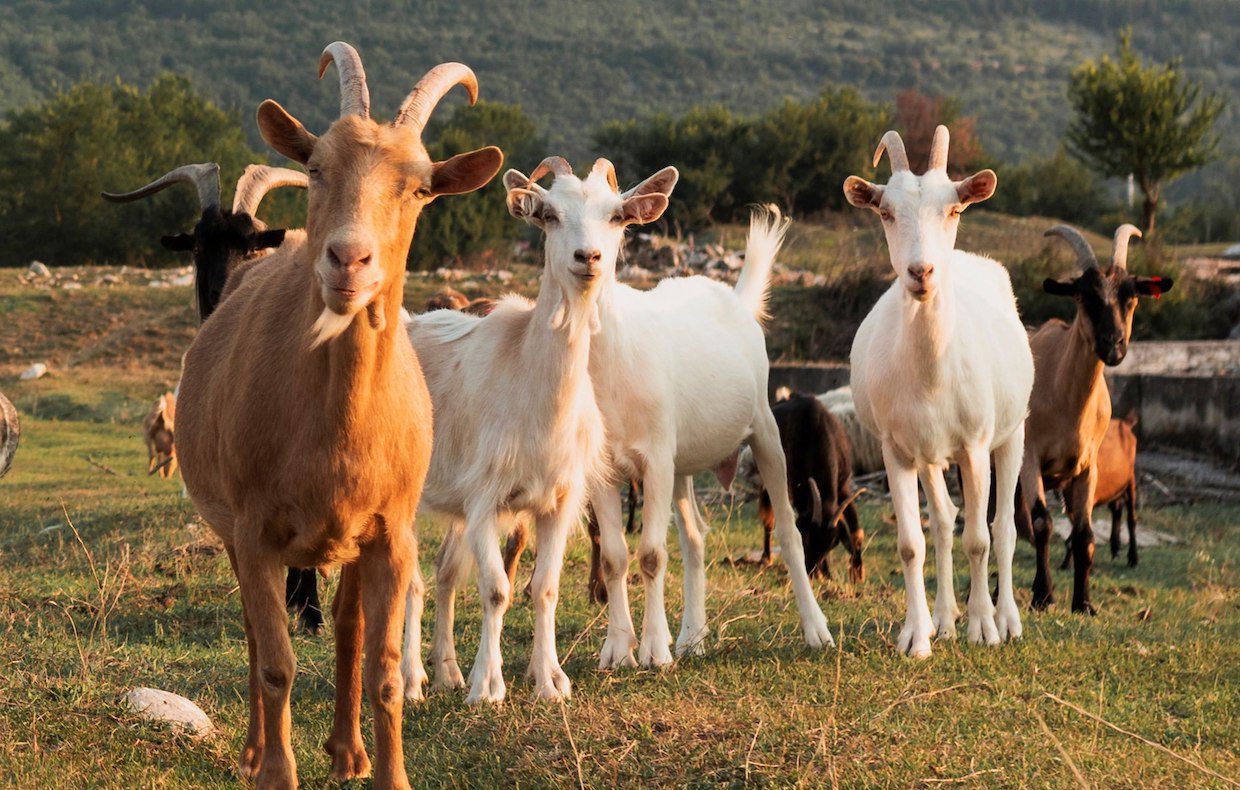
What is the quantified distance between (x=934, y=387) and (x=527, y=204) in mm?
2302

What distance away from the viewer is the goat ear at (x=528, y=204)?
21.0ft

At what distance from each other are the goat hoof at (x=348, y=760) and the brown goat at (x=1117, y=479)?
704 cm

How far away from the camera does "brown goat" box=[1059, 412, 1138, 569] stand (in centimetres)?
1094

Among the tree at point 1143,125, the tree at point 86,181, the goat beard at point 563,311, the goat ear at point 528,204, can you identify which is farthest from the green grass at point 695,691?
the tree at point 86,181

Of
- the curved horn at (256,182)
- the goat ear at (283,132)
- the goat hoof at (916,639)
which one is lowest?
the goat hoof at (916,639)

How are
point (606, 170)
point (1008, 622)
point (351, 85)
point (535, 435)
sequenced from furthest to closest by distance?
point (1008, 622) < point (606, 170) < point (535, 435) < point (351, 85)

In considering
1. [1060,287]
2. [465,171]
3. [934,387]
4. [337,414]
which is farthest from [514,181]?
[1060,287]

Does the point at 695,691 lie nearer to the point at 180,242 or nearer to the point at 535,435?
the point at 535,435

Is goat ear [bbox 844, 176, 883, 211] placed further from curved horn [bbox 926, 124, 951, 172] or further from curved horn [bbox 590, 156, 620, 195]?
curved horn [bbox 590, 156, 620, 195]

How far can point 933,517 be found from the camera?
7652 mm

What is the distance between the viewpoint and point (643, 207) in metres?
6.45

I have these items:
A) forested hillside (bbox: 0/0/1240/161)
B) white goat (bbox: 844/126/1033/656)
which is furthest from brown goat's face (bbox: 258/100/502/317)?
forested hillside (bbox: 0/0/1240/161)

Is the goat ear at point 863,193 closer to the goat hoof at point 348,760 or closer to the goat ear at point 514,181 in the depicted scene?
the goat ear at point 514,181

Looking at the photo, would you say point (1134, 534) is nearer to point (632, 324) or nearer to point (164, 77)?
point (632, 324)
